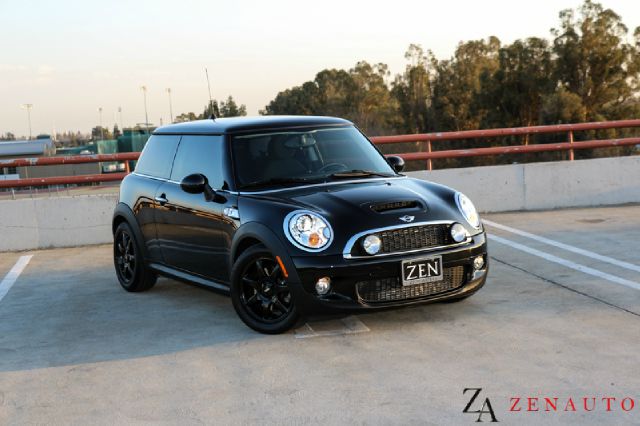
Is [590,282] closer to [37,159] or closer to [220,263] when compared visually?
[220,263]

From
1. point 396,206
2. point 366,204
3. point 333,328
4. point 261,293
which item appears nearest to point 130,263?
point 261,293

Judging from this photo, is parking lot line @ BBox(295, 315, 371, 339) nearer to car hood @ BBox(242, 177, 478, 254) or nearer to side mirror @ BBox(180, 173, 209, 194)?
car hood @ BBox(242, 177, 478, 254)

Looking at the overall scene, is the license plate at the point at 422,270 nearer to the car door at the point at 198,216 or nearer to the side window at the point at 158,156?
the car door at the point at 198,216

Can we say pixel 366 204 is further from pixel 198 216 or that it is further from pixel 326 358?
pixel 198 216

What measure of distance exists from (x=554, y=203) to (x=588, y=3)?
61010 mm

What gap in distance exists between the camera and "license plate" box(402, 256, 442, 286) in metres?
5.84

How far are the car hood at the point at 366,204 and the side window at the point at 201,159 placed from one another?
1.99ft

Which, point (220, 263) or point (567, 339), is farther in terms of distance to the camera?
point (220, 263)

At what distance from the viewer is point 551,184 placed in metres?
12.6

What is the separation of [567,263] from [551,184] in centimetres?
439

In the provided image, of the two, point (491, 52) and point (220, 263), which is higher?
point (491, 52)

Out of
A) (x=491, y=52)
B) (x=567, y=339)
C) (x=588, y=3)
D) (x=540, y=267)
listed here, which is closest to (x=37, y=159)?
(x=540, y=267)

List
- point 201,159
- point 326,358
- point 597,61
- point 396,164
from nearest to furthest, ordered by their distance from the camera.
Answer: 1. point 326,358
2. point 201,159
3. point 396,164
4. point 597,61

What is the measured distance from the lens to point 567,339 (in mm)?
5625
